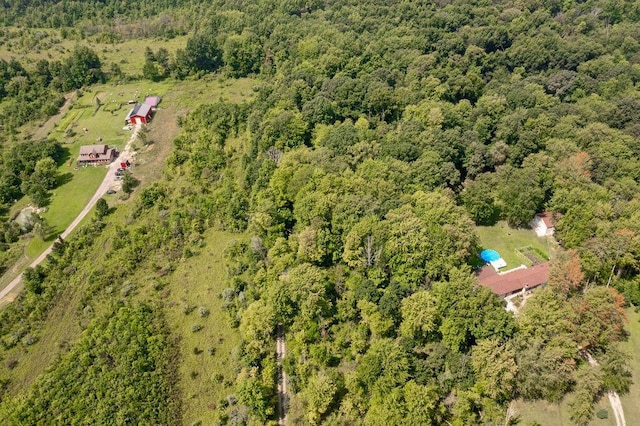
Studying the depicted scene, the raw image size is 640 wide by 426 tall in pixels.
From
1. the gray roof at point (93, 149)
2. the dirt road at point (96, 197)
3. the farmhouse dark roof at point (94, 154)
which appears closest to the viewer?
the dirt road at point (96, 197)

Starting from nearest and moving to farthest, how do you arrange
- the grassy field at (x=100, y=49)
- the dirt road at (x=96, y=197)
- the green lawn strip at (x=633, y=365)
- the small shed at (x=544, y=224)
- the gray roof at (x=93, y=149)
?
the green lawn strip at (x=633, y=365) → the small shed at (x=544, y=224) → the dirt road at (x=96, y=197) → the gray roof at (x=93, y=149) → the grassy field at (x=100, y=49)

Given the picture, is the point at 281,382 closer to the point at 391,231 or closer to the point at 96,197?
the point at 391,231

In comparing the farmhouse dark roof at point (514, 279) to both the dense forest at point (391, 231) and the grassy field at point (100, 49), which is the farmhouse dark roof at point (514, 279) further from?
the grassy field at point (100, 49)

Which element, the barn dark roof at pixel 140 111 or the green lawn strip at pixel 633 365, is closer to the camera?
the green lawn strip at pixel 633 365

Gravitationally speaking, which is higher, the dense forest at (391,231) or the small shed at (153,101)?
the dense forest at (391,231)

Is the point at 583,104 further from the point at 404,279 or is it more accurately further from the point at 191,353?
the point at 191,353

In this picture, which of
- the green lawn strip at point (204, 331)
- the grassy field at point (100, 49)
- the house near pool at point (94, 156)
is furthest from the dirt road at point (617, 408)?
the grassy field at point (100, 49)
